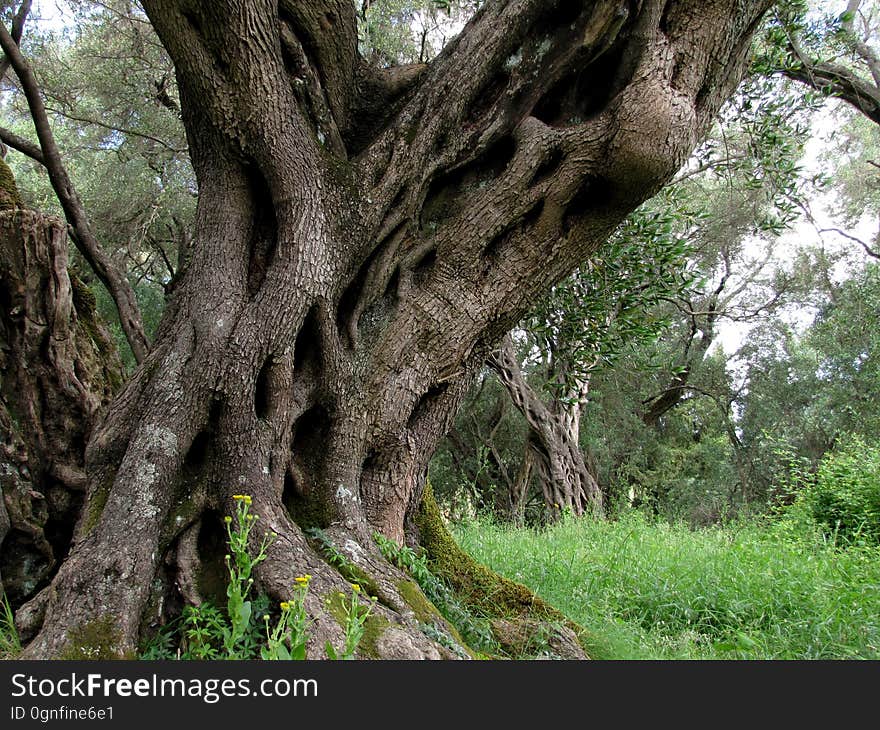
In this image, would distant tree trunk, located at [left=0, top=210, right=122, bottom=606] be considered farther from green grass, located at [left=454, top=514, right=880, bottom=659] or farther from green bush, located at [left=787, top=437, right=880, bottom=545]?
green bush, located at [left=787, top=437, right=880, bottom=545]

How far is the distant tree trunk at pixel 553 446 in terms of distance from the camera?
1203 centimetres

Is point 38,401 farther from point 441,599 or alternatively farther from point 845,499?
point 845,499

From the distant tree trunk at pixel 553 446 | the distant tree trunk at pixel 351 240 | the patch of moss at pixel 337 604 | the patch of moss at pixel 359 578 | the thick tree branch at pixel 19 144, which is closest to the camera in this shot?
the patch of moss at pixel 337 604

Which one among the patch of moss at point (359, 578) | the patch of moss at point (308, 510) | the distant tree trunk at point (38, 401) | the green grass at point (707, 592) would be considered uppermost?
the distant tree trunk at point (38, 401)

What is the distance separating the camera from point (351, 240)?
13.3 feet

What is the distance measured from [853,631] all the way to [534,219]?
3.04 metres

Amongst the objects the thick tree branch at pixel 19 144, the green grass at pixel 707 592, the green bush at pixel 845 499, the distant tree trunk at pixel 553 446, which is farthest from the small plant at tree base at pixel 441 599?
the distant tree trunk at pixel 553 446

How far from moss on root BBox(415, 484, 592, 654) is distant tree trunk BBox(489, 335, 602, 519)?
700 centimetres

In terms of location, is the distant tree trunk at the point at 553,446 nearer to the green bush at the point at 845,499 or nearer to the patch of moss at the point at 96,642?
the green bush at the point at 845,499

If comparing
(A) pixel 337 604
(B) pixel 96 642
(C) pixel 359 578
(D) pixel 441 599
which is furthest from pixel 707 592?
(B) pixel 96 642

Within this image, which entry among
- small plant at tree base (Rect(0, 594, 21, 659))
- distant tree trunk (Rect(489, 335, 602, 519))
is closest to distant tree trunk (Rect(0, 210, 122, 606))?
small plant at tree base (Rect(0, 594, 21, 659))

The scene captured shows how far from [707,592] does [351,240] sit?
3.52 m

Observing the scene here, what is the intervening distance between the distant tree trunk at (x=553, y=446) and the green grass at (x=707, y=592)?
16.5 ft

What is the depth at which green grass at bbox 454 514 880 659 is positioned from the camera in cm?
396
